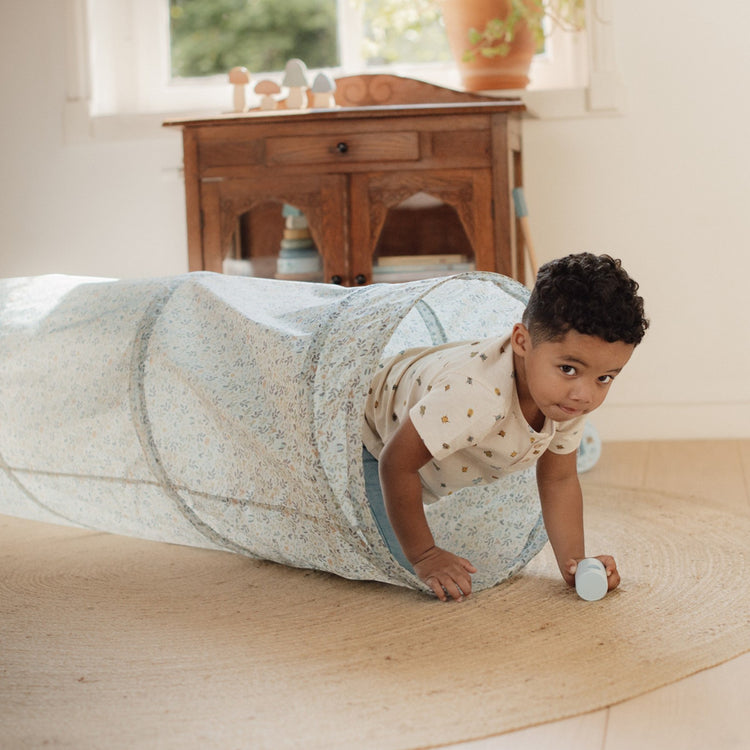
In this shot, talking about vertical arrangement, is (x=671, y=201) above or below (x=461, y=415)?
above

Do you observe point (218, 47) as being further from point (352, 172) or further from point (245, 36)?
point (352, 172)

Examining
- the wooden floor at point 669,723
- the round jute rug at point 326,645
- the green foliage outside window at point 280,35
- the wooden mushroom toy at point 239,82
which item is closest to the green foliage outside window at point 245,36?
the green foliage outside window at point 280,35

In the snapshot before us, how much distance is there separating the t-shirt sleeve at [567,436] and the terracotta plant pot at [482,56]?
5.13 feet

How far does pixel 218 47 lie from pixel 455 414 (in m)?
2.20

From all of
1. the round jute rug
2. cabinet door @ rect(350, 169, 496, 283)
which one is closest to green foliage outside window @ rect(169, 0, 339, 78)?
cabinet door @ rect(350, 169, 496, 283)

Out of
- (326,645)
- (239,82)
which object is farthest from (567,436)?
(239,82)

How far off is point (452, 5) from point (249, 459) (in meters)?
1.79

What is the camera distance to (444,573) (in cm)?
150

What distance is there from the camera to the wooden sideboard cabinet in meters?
2.47

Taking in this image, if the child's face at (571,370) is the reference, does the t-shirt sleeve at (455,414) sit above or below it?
below

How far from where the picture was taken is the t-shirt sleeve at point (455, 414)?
143 centimetres

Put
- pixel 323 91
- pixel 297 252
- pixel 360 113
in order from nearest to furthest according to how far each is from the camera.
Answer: pixel 360 113
pixel 297 252
pixel 323 91

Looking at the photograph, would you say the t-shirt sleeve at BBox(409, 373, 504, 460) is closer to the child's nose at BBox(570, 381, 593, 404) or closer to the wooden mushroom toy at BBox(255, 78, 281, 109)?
the child's nose at BBox(570, 381, 593, 404)

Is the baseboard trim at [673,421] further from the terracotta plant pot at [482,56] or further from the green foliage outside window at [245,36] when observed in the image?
the green foliage outside window at [245,36]
